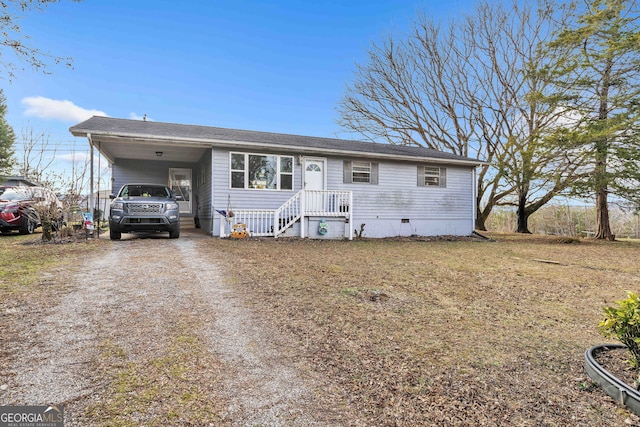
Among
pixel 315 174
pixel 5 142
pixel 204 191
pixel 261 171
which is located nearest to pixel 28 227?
pixel 204 191

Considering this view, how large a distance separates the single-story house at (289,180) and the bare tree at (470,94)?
4733 millimetres

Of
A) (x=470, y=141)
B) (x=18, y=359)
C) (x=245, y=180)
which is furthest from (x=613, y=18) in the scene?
(x=18, y=359)

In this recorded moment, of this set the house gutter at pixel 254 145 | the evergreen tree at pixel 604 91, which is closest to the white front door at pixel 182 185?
the house gutter at pixel 254 145

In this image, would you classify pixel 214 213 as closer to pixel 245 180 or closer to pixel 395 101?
pixel 245 180

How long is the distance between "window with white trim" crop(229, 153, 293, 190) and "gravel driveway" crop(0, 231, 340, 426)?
6089 millimetres

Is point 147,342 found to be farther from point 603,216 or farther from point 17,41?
point 603,216

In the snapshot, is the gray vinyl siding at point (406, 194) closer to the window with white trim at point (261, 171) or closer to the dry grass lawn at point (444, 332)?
the window with white trim at point (261, 171)

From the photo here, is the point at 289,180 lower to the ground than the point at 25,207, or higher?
higher

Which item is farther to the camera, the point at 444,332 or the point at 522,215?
the point at 522,215

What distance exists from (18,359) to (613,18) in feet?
62.2

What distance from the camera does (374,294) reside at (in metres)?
4.28

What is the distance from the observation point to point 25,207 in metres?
9.70

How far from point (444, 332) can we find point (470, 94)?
21822mm

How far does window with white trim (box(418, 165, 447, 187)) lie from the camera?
522 inches
